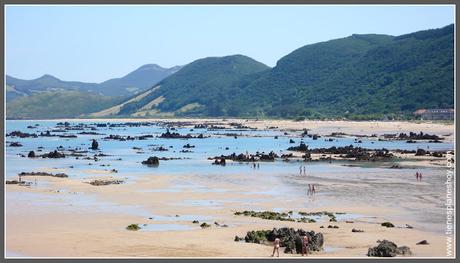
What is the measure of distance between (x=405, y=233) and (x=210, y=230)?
762cm

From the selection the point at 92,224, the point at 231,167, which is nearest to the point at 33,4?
the point at 92,224

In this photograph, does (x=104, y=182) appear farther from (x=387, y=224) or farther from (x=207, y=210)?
(x=387, y=224)

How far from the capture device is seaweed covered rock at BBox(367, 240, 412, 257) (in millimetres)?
21219

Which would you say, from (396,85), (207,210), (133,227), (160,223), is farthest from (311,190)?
(396,85)

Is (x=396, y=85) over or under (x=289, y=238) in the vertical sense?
over

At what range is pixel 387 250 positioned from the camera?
69.7ft

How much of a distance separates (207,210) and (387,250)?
11.6m

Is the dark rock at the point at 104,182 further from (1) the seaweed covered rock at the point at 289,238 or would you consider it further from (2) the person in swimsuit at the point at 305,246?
(2) the person in swimsuit at the point at 305,246

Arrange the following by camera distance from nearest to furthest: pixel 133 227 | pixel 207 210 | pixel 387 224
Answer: pixel 133 227, pixel 387 224, pixel 207 210

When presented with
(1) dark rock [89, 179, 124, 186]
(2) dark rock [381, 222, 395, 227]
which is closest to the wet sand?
(2) dark rock [381, 222, 395, 227]

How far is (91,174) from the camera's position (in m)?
47.7

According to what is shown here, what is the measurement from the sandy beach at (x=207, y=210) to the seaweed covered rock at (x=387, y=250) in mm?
481

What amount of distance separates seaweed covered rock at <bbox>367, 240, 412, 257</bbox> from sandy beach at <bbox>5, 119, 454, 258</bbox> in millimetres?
481

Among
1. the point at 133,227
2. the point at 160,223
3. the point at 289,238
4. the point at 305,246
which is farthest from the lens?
the point at 160,223
